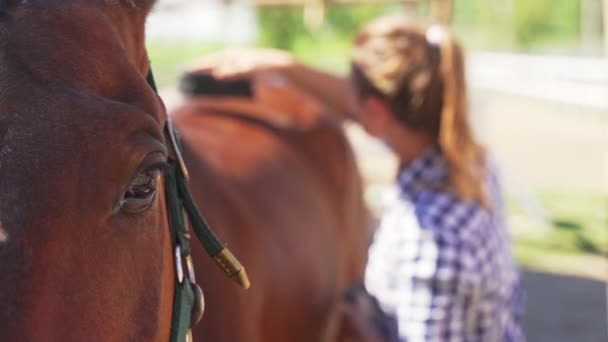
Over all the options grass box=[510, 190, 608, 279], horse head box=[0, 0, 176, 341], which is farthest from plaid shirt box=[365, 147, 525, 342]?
grass box=[510, 190, 608, 279]

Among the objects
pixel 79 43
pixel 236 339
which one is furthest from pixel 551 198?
pixel 79 43

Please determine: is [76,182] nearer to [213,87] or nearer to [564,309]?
[213,87]

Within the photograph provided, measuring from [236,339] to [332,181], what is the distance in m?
1.60

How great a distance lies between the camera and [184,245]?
155cm

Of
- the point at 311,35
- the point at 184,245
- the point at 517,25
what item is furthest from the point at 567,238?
the point at 517,25

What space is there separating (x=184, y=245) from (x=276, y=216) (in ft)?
4.61

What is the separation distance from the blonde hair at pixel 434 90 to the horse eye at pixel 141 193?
4.43 ft

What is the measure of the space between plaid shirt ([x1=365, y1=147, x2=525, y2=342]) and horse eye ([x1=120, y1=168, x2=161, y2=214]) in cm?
127

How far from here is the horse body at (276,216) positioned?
2.36m

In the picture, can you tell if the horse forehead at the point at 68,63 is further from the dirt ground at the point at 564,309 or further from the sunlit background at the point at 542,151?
the dirt ground at the point at 564,309

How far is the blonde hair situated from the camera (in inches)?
101

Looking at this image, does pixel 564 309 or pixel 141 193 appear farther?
pixel 564 309

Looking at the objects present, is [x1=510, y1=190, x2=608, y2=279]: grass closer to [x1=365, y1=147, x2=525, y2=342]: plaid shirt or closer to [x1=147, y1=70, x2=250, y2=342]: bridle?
[x1=365, y1=147, x2=525, y2=342]: plaid shirt

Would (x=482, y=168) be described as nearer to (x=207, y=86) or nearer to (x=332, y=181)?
(x=332, y=181)
